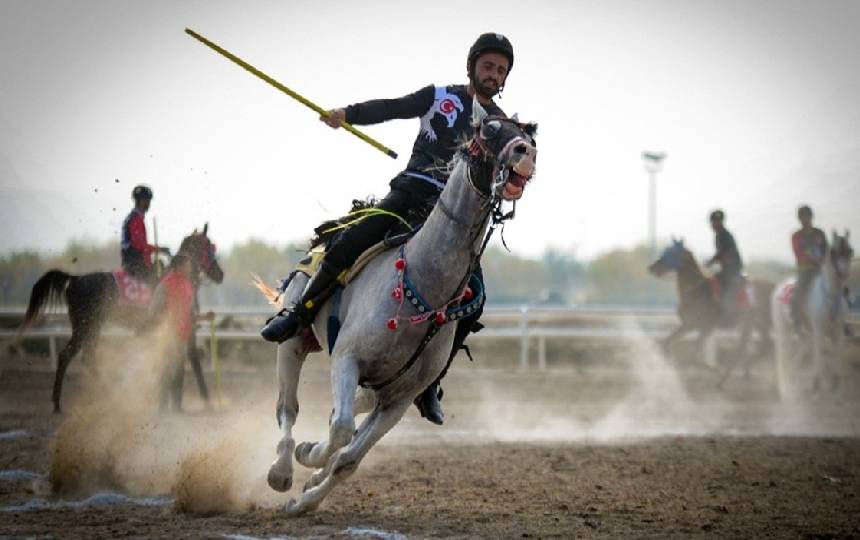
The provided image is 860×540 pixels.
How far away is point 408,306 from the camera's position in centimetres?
680

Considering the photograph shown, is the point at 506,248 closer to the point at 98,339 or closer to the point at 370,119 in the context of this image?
the point at 370,119

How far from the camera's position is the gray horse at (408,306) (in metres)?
6.30

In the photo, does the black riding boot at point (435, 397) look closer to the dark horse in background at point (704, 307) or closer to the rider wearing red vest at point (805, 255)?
the rider wearing red vest at point (805, 255)

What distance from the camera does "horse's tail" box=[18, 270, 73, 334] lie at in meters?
14.2

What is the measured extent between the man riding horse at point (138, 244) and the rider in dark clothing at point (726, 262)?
12.3 metres

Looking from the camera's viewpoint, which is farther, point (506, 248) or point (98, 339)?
point (98, 339)

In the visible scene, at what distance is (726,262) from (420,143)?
623 inches

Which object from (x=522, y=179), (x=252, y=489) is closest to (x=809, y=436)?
(x=252, y=489)

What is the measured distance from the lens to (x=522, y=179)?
598 centimetres

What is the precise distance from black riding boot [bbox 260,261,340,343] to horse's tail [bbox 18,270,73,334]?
7.52 meters

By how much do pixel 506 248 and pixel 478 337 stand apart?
788 inches

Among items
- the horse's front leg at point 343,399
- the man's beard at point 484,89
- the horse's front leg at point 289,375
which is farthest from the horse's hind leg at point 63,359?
the man's beard at point 484,89

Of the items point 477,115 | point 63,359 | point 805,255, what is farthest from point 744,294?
point 477,115

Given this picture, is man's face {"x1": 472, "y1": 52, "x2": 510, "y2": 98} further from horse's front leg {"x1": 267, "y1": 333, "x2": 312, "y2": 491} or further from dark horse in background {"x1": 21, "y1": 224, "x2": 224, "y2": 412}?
dark horse in background {"x1": 21, "y1": 224, "x2": 224, "y2": 412}
